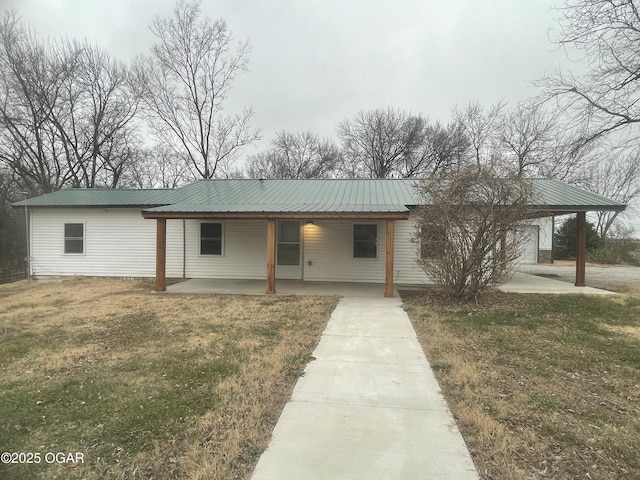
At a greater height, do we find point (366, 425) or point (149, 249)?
point (149, 249)

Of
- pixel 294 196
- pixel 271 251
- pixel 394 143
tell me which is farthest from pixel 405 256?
pixel 394 143

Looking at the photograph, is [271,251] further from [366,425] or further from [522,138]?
[522,138]

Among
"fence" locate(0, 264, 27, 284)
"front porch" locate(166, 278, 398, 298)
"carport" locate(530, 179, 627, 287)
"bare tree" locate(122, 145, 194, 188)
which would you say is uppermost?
"bare tree" locate(122, 145, 194, 188)

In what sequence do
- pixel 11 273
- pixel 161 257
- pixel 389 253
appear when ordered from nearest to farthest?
1. pixel 389 253
2. pixel 161 257
3. pixel 11 273

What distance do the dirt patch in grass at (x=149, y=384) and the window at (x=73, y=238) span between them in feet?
18.9

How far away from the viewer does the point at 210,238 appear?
13.0 m

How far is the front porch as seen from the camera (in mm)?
10047

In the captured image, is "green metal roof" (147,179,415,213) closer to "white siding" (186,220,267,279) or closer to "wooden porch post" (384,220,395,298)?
"wooden porch post" (384,220,395,298)

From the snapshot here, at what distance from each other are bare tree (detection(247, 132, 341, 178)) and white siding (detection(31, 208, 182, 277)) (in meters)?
20.2

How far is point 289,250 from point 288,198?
6.07ft

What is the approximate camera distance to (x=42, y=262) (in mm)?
13250

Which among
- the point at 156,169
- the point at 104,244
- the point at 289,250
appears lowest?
the point at 289,250

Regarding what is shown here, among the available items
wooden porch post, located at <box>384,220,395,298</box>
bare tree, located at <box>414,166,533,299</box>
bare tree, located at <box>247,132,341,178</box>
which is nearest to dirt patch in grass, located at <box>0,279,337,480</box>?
wooden porch post, located at <box>384,220,395,298</box>

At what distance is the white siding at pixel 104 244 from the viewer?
1302 cm
